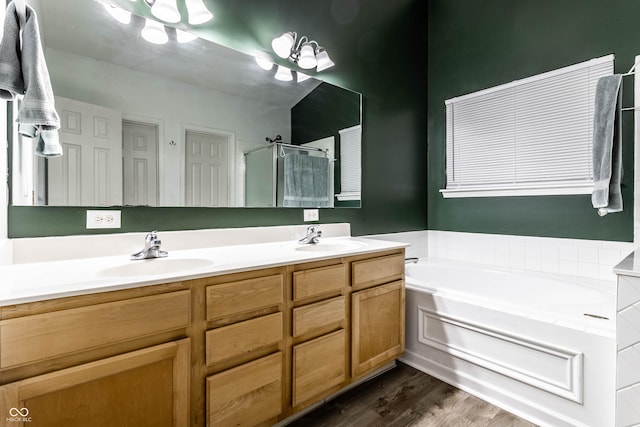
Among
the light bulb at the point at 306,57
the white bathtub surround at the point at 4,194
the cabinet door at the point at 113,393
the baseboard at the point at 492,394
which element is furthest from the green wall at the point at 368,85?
the baseboard at the point at 492,394

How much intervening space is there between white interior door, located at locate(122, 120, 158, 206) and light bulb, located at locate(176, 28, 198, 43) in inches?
20.2

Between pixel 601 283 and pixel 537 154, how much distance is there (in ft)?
3.21

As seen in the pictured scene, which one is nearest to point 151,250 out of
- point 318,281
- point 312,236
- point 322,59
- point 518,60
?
point 318,281

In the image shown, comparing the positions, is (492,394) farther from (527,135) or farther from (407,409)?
(527,135)

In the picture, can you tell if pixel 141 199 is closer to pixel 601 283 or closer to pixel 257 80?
pixel 257 80

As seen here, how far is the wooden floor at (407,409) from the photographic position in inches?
64.1

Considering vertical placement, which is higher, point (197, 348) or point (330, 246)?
point (330, 246)

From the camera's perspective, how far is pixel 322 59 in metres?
2.34

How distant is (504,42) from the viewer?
8.57 ft

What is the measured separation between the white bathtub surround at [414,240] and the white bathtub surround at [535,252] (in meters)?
0.06

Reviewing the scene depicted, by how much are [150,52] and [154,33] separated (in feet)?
0.35

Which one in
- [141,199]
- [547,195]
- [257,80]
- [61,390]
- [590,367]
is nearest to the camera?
[61,390]

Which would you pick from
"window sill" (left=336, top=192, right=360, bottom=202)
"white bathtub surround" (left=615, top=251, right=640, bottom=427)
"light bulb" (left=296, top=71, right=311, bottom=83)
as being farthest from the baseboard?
"light bulb" (left=296, top=71, right=311, bottom=83)

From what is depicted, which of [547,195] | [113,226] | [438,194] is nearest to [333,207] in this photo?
[438,194]
